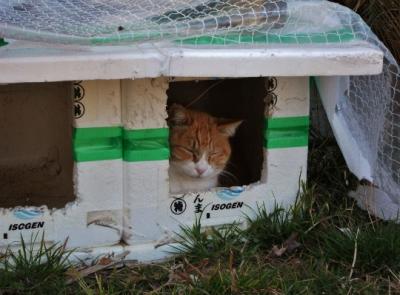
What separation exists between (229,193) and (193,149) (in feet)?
0.99

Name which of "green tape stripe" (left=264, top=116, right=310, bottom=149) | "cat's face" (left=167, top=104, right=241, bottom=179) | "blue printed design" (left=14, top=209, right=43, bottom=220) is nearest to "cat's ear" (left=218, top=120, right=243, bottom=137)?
"cat's face" (left=167, top=104, right=241, bottom=179)

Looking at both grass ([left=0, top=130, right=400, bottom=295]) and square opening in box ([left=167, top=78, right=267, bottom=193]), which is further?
square opening in box ([left=167, top=78, right=267, bottom=193])

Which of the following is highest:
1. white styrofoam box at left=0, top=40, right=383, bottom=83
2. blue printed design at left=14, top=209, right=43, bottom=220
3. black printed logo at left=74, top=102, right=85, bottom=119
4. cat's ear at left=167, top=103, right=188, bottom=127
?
white styrofoam box at left=0, top=40, right=383, bottom=83

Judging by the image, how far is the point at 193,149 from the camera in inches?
106

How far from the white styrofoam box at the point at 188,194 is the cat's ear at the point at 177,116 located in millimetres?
346

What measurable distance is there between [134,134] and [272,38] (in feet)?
1.76

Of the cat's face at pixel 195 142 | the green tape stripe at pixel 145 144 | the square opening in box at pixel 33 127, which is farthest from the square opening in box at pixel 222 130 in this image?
the square opening in box at pixel 33 127

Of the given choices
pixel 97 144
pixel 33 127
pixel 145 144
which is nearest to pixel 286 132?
pixel 145 144

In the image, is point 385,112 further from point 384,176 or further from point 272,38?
point 272,38

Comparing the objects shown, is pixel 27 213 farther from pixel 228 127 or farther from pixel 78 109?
pixel 228 127

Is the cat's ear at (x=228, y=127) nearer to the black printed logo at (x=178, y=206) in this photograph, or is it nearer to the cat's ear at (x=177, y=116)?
the cat's ear at (x=177, y=116)

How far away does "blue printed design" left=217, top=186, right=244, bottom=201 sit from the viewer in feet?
8.02

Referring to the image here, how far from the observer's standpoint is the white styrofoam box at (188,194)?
2.29 meters

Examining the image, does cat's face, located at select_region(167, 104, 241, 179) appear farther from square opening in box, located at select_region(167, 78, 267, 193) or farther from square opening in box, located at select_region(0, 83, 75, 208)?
square opening in box, located at select_region(0, 83, 75, 208)
